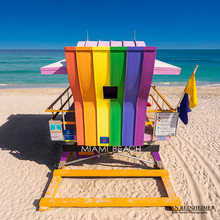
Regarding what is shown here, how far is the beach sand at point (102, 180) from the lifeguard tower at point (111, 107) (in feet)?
0.94

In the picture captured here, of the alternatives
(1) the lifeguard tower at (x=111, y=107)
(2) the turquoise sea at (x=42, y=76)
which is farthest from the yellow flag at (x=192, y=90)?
(2) the turquoise sea at (x=42, y=76)

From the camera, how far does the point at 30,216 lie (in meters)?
4.96

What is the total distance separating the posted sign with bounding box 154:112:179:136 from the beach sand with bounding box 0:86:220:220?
75.0 inches

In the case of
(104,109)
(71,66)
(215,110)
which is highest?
(71,66)

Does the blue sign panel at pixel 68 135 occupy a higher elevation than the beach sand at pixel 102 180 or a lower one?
higher

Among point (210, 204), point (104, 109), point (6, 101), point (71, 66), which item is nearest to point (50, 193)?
point (104, 109)

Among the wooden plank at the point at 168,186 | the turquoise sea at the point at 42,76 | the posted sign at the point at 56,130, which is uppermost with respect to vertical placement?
the posted sign at the point at 56,130

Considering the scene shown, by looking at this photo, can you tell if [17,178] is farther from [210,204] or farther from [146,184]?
[210,204]

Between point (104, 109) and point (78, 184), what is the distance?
9.58ft

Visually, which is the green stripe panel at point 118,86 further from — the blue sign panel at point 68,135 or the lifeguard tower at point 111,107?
the blue sign panel at point 68,135

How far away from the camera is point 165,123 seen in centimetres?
548

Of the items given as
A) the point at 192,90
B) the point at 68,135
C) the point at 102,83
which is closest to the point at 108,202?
the point at 68,135

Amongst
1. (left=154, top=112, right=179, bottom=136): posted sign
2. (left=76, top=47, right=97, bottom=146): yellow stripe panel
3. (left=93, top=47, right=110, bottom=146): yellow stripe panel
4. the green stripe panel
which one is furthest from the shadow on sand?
(left=154, top=112, right=179, bottom=136): posted sign

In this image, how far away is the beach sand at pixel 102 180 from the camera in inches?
200
